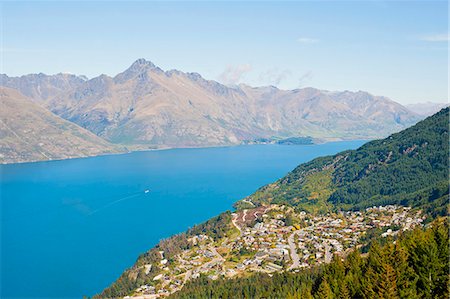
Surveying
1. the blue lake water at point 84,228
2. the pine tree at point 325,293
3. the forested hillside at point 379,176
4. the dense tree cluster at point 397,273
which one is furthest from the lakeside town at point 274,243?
the pine tree at point 325,293

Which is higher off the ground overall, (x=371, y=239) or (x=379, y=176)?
(x=379, y=176)

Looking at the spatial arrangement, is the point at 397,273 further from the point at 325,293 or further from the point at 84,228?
the point at 84,228

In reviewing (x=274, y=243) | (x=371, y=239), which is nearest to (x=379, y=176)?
(x=371, y=239)

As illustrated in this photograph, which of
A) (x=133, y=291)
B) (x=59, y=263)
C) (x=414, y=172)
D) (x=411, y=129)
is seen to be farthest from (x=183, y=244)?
(x=411, y=129)

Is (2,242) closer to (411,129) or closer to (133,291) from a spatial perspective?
(133,291)

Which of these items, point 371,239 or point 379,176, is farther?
point 379,176

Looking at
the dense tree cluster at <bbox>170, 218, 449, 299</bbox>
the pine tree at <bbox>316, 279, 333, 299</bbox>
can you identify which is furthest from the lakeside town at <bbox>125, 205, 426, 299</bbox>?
the pine tree at <bbox>316, 279, 333, 299</bbox>

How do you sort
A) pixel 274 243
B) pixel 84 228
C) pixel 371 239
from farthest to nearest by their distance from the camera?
1. pixel 84 228
2. pixel 274 243
3. pixel 371 239
